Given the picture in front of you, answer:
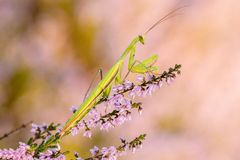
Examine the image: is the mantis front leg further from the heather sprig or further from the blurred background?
the blurred background

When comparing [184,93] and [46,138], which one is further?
[184,93]

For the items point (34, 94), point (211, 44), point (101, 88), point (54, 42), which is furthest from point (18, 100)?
point (101, 88)

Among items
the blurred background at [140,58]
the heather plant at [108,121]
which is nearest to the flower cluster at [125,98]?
the heather plant at [108,121]

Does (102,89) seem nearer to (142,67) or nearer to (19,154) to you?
(142,67)

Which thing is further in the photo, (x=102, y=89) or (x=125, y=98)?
(x=102, y=89)

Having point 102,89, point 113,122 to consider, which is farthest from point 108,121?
point 102,89

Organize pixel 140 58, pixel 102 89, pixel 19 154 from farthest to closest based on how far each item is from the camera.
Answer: pixel 140 58, pixel 102 89, pixel 19 154

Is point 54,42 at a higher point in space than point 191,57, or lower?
higher

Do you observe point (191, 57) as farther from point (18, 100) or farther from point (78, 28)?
point (18, 100)
